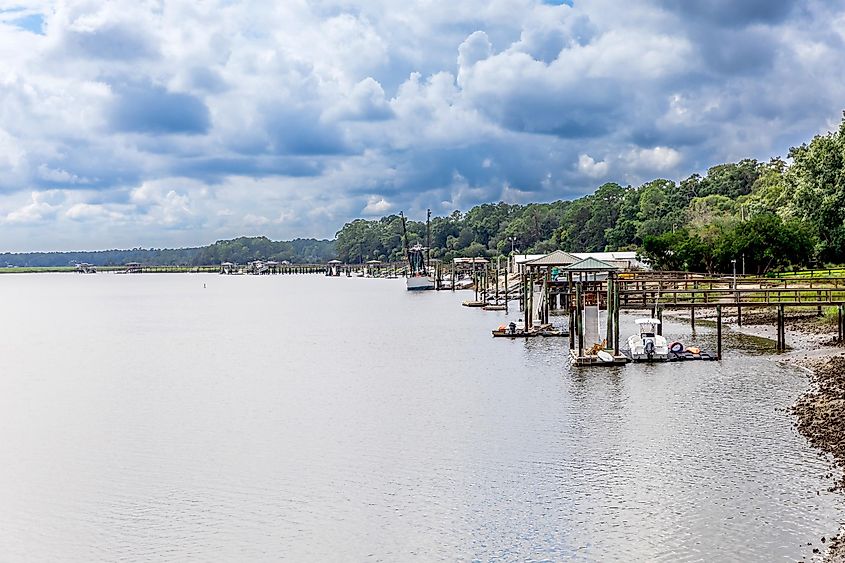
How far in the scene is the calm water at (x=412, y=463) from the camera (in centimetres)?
1817

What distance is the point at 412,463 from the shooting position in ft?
79.4

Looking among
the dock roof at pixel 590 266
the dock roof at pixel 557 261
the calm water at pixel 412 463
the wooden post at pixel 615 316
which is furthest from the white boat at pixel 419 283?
the wooden post at pixel 615 316

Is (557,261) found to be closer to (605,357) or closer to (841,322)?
(841,322)

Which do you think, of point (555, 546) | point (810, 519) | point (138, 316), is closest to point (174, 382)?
point (555, 546)

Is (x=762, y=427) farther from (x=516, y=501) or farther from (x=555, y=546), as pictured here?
(x=555, y=546)

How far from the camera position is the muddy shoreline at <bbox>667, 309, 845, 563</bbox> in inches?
837

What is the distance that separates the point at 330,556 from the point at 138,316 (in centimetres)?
8123

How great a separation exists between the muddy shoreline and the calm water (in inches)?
22.7

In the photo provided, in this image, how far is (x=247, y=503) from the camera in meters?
21.1

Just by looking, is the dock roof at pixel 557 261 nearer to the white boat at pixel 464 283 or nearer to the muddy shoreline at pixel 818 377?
the muddy shoreline at pixel 818 377

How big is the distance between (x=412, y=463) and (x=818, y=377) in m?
18.2

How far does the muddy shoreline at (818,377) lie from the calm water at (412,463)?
576mm

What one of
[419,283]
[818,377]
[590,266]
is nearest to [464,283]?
[419,283]

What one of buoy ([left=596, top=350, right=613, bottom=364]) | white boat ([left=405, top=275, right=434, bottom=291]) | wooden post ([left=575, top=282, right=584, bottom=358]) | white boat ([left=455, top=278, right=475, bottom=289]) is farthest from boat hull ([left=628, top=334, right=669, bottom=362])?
white boat ([left=455, top=278, right=475, bottom=289])
